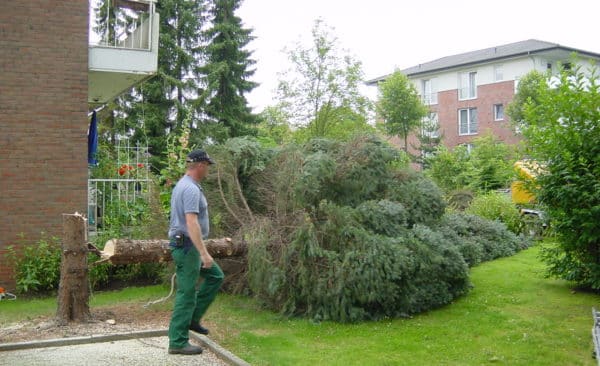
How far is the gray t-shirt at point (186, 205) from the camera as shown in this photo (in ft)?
18.9

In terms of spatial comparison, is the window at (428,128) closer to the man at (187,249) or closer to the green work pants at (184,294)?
the man at (187,249)

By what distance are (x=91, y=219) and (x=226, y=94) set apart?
16272 mm

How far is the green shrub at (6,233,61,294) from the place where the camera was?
947cm

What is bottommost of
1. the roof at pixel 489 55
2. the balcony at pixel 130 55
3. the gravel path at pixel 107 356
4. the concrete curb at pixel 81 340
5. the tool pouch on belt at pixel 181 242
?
the gravel path at pixel 107 356

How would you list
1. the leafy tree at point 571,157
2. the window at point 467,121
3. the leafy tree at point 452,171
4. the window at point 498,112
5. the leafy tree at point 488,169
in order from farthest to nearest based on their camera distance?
the window at point 467,121 → the window at point 498,112 → the leafy tree at point 452,171 → the leafy tree at point 488,169 → the leafy tree at point 571,157

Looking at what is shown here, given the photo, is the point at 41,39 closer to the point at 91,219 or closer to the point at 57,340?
the point at 91,219

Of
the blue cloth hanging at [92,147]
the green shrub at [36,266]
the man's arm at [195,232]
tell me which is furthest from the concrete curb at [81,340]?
the blue cloth hanging at [92,147]

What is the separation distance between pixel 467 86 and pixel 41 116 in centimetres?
3946

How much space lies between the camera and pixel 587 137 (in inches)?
286

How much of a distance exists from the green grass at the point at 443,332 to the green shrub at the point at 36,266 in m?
Result: 0.53

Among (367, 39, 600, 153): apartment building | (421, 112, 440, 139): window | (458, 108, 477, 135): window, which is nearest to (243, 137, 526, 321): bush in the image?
(421, 112, 440, 139): window

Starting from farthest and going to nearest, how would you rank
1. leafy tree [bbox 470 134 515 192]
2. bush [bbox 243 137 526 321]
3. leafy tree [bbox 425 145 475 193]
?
leafy tree [bbox 425 145 475 193] < leafy tree [bbox 470 134 515 192] < bush [bbox 243 137 526 321]

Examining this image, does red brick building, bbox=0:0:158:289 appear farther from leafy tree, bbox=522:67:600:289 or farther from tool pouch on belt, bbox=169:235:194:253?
leafy tree, bbox=522:67:600:289

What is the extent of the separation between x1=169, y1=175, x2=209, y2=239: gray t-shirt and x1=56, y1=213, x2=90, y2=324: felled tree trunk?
1.84m
